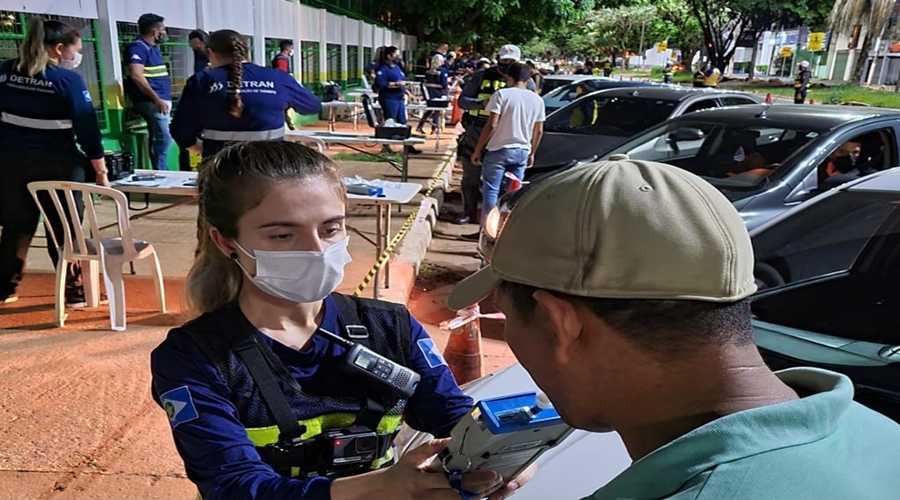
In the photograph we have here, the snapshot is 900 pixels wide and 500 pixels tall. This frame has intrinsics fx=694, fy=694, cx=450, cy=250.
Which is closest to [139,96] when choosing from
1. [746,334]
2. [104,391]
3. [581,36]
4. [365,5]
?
[104,391]

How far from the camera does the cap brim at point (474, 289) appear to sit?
1.21 m

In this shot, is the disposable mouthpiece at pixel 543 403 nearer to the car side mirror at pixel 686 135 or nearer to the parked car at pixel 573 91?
the car side mirror at pixel 686 135

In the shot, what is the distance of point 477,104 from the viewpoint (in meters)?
7.93

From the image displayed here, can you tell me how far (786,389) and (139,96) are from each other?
801 centimetres

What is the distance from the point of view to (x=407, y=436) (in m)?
2.42

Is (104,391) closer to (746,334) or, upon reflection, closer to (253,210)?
(253,210)

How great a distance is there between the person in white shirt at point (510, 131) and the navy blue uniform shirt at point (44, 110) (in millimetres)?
3650

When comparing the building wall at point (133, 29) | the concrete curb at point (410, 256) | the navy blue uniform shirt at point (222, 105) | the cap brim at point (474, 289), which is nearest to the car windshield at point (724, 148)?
the concrete curb at point (410, 256)

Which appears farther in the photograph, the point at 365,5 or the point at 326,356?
the point at 365,5

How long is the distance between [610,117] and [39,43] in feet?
20.7

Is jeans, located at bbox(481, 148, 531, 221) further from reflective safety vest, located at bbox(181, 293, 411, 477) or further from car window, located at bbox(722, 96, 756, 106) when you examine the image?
reflective safety vest, located at bbox(181, 293, 411, 477)

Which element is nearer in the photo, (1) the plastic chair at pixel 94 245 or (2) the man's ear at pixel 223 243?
(2) the man's ear at pixel 223 243

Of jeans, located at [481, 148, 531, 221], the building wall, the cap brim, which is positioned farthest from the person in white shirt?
the cap brim

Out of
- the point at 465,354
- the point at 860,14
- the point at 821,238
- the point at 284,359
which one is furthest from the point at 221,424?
the point at 860,14
